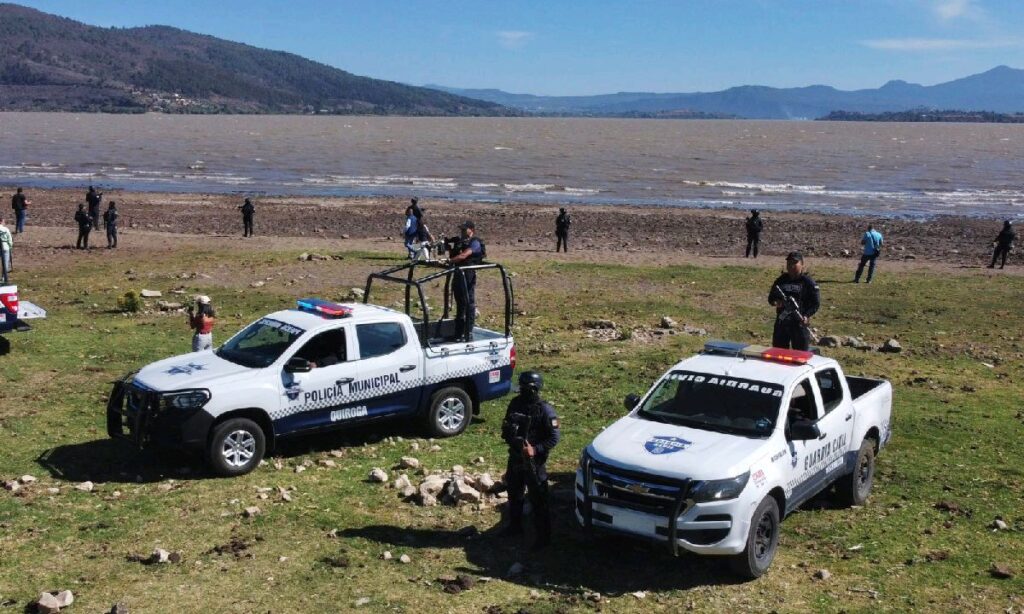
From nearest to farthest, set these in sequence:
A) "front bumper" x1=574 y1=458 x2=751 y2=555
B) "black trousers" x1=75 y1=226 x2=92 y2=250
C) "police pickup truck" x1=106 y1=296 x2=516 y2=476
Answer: "front bumper" x1=574 y1=458 x2=751 y2=555 < "police pickup truck" x1=106 y1=296 x2=516 y2=476 < "black trousers" x1=75 y1=226 x2=92 y2=250

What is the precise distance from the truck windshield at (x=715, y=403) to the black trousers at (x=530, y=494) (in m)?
1.33

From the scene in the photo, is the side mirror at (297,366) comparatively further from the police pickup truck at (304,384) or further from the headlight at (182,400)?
the headlight at (182,400)

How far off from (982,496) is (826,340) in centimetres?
820

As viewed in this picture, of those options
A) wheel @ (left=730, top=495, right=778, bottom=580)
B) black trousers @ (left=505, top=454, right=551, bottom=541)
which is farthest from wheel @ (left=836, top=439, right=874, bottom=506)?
black trousers @ (left=505, top=454, right=551, bottom=541)

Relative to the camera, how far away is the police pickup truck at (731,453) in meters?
8.26

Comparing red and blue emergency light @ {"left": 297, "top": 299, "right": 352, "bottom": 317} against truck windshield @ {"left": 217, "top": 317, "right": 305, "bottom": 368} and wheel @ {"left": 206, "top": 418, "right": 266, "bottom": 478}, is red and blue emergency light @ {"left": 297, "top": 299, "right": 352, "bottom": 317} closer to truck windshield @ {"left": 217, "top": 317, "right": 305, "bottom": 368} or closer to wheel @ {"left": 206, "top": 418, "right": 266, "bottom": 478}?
truck windshield @ {"left": 217, "top": 317, "right": 305, "bottom": 368}

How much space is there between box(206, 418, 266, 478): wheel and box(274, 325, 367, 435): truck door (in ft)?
1.07

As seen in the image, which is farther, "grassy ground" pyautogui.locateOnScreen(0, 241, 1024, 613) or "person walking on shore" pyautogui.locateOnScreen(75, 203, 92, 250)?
"person walking on shore" pyautogui.locateOnScreen(75, 203, 92, 250)

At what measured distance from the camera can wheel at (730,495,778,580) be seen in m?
8.42

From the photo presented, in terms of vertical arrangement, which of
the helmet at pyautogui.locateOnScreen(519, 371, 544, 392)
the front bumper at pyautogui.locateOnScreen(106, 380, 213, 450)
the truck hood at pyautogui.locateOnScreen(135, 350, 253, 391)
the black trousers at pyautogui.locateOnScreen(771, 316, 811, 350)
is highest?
the helmet at pyautogui.locateOnScreen(519, 371, 544, 392)

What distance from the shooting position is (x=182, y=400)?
1070 cm

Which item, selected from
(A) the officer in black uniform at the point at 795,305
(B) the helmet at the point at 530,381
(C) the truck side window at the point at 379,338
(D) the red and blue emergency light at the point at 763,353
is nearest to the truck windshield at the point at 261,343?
(C) the truck side window at the point at 379,338

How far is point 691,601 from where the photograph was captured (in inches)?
324

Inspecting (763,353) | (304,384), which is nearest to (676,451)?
(763,353)
